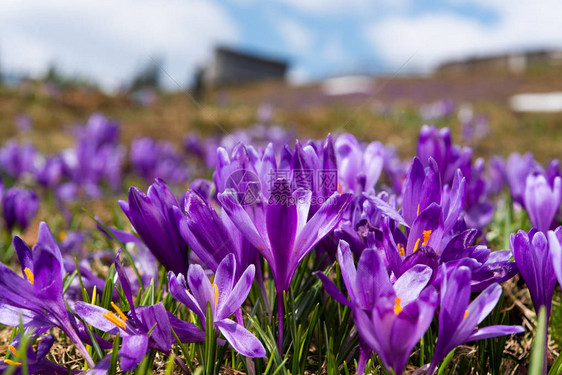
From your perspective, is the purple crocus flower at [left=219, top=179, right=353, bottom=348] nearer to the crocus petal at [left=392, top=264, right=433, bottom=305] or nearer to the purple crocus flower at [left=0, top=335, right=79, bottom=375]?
the crocus petal at [left=392, top=264, right=433, bottom=305]

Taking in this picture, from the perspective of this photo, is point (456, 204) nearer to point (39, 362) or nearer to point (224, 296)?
point (224, 296)

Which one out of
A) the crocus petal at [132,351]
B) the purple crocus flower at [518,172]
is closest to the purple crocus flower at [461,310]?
the crocus petal at [132,351]

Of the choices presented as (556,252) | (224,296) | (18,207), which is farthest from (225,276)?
(18,207)

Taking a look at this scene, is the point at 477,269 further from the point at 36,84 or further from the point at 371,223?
the point at 36,84

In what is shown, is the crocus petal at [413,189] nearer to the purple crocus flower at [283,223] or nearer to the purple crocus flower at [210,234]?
the purple crocus flower at [283,223]

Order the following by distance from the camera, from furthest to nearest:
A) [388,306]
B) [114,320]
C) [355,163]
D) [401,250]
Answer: [355,163] < [401,250] < [114,320] < [388,306]

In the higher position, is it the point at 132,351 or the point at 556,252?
the point at 556,252

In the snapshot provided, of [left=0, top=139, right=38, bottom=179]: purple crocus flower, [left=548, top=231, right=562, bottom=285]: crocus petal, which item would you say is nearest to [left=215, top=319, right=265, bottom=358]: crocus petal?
[left=548, top=231, right=562, bottom=285]: crocus petal
